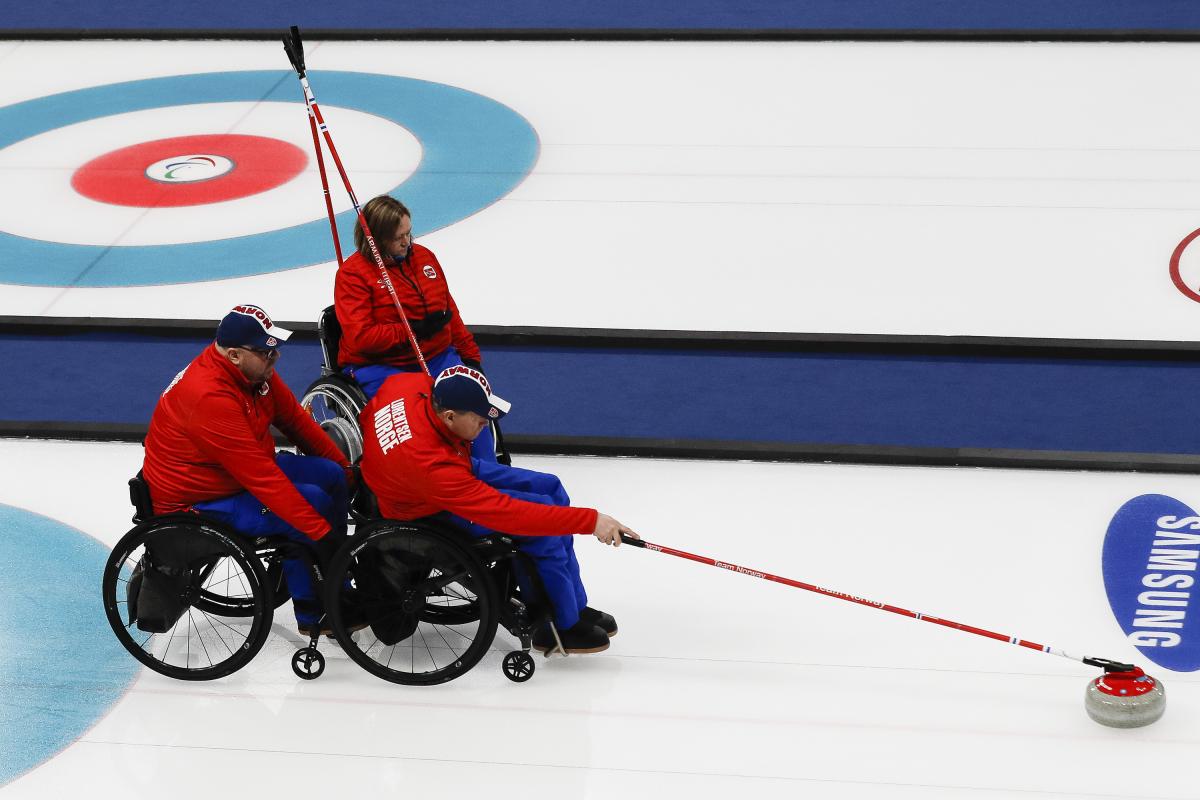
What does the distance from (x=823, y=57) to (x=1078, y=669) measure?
253 inches

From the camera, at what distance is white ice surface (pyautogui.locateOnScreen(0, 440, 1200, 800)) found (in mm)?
3906

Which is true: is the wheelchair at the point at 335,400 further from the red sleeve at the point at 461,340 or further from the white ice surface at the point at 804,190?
the white ice surface at the point at 804,190

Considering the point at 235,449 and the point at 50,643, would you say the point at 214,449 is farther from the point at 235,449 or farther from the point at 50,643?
the point at 50,643

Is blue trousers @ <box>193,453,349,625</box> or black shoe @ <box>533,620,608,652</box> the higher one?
blue trousers @ <box>193,453,349,625</box>

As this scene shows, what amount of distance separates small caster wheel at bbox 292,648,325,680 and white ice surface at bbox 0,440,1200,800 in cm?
4

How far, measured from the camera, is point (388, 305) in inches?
193

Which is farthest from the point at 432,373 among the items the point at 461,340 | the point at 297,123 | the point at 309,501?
the point at 297,123

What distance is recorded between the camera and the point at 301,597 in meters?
4.29

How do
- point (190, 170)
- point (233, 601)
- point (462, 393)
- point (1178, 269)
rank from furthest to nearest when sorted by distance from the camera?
point (190, 170) → point (1178, 269) → point (233, 601) → point (462, 393)

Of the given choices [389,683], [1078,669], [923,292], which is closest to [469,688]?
[389,683]

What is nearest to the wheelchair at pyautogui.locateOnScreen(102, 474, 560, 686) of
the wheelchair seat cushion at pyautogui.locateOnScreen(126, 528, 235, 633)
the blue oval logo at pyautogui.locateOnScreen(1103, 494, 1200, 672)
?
the wheelchair seat cushion at pyautogui.locateOnScreen(126, 528, 235, 633)

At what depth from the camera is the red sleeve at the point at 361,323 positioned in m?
4.86

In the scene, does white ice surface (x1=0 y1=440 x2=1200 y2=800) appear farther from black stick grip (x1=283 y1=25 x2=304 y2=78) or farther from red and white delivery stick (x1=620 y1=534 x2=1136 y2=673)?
black stick grip (x1=283 y1=25 x2=304 y2=78)

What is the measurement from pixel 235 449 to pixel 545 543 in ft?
3.01
